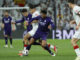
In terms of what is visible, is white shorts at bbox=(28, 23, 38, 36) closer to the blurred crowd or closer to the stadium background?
the stadium background

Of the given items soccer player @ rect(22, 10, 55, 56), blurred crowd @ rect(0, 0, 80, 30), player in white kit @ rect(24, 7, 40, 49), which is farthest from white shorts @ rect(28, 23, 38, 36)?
blurred crowd @ rect(0, 0, 80, 30)

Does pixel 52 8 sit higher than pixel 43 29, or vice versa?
pixel 43 29

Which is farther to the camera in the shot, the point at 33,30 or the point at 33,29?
the point at 33,29

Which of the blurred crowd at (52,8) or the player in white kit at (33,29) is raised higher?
the player in white kit at (33,29)

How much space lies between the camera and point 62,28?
30078mm

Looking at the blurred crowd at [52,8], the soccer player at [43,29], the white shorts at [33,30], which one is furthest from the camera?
the blurred crowd at [52,8]

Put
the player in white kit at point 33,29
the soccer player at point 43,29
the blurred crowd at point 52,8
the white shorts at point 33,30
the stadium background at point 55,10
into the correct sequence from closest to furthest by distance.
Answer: the soccer player at point 43,29 → the player in white kit at point 33,29 → the white shorts at point 33,30 → the stadium background at point 55,10 → the blurred crowd at point 52,8

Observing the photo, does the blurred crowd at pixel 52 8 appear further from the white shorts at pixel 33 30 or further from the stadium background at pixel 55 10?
the white shorts at pixel 33 30

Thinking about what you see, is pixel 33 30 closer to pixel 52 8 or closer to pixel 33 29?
pixel 33 29

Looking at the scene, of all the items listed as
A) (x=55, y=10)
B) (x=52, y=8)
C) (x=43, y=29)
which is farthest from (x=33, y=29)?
(x=52, y=8)

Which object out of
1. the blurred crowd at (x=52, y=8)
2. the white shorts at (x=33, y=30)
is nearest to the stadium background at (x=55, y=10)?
the blurred crowd at (x=52, y=8)

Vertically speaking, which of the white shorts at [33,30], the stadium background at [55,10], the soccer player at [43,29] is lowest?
the stadium background at [55,10]

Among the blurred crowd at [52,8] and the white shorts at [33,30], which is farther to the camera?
the blurred crowd at [52,8]

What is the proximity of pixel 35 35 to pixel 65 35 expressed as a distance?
49.8 ft
